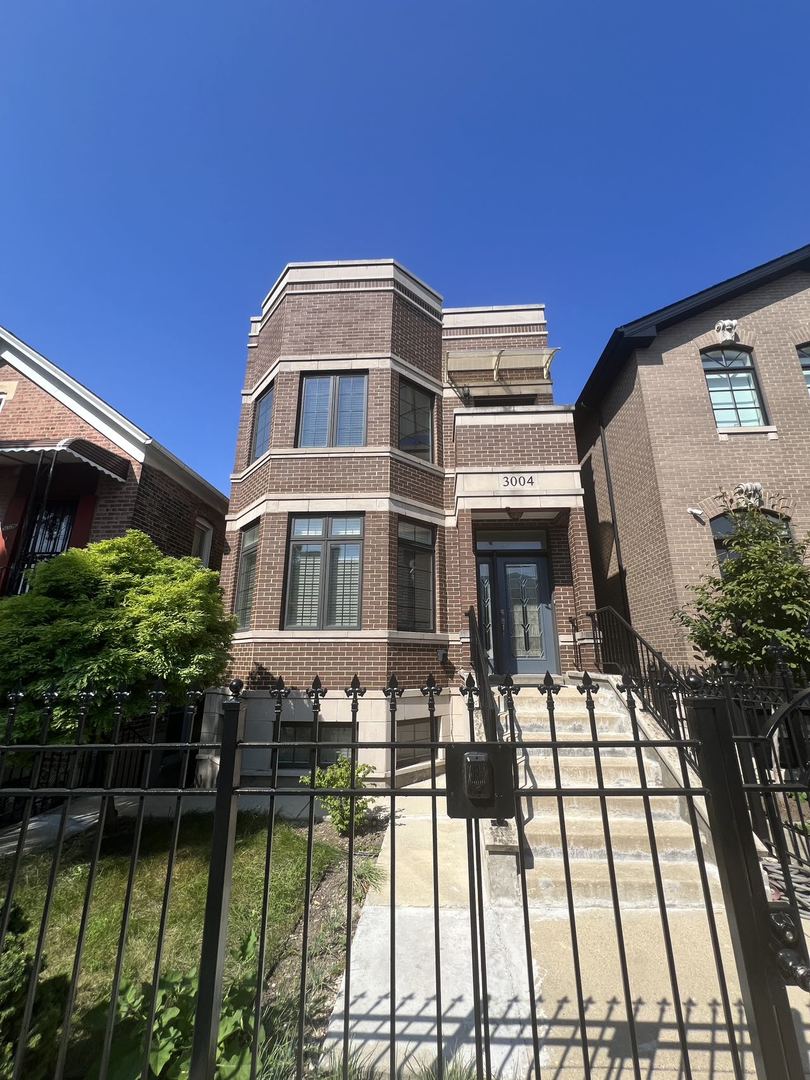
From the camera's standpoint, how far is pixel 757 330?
9.98 meters

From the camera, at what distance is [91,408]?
34.3 feet

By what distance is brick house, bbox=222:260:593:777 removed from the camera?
8680mm

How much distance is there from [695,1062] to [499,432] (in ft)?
27.8

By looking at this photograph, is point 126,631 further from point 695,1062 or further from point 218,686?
point 695,1062

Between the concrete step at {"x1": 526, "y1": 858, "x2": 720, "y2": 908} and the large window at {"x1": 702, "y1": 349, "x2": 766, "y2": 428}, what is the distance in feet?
27.9

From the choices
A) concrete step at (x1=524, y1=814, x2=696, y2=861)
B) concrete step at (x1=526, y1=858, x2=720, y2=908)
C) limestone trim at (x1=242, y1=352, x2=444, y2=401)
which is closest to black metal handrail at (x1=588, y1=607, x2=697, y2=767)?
concrete step at (x1=524, y1=814, x2=696, y2=861)

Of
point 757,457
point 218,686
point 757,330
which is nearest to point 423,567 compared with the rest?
point 218,686

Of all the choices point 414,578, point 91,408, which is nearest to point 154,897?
point 414,578

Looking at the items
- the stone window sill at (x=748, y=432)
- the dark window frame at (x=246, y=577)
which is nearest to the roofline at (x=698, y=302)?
the stone window sill at (x=748, y=432)

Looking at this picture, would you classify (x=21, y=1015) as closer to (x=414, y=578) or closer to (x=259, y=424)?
(x=414, y=578)

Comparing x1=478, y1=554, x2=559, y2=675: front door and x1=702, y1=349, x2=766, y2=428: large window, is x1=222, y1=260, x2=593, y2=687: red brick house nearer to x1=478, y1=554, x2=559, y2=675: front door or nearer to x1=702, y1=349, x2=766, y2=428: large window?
x1=478, y1=554, x2=559, y2=675: front door

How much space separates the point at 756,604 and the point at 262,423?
1034 centimetres

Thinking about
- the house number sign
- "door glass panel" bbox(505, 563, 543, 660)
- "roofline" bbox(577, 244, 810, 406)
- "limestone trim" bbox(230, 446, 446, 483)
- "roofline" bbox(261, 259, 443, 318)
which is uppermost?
"roofline" bbox(261, 259, 443, 318)

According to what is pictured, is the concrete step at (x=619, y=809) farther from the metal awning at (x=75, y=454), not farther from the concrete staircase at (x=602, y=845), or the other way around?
the metal awning at (x=75, y=454)
